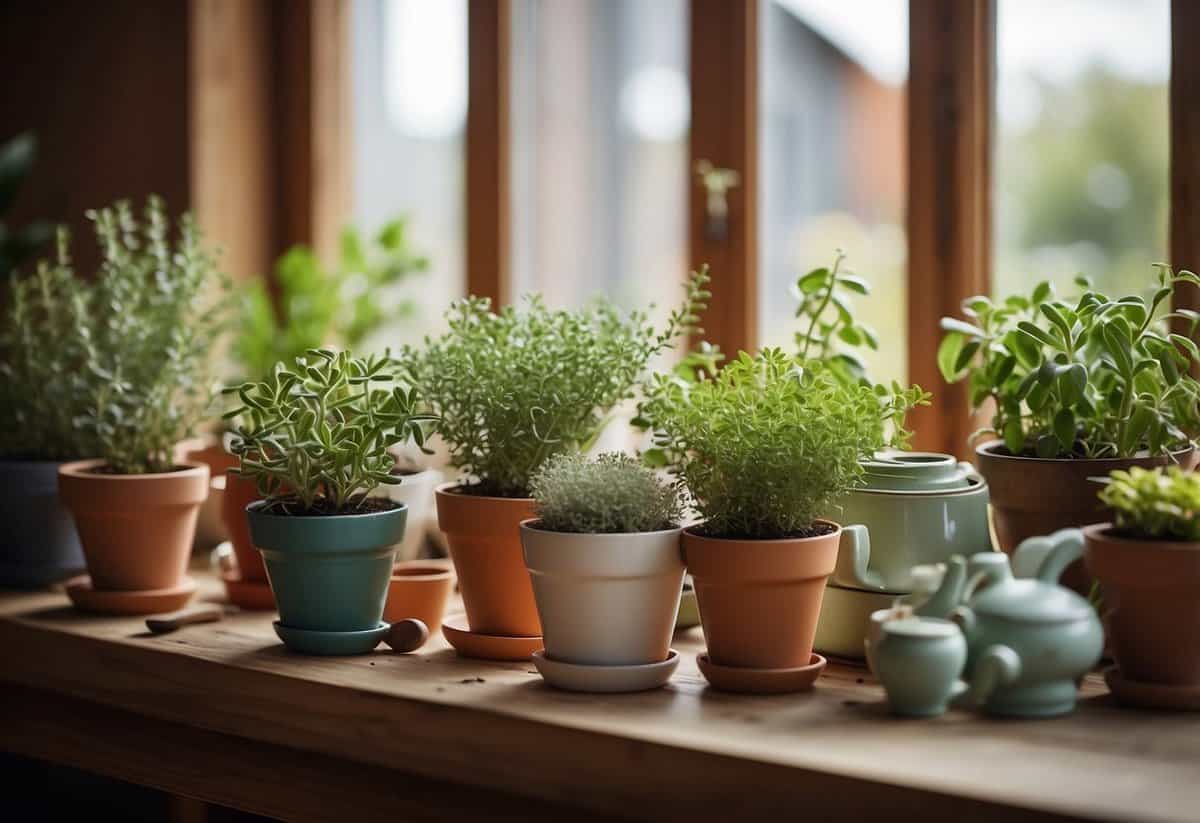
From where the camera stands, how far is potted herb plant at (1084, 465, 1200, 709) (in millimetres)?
1068

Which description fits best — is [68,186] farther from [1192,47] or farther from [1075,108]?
[1192,47]

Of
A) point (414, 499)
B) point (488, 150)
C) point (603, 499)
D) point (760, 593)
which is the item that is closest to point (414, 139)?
point (488, 150)

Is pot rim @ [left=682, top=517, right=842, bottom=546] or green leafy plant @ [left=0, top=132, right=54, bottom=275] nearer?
pot rim @ [left=682, top=517, right=842, bottom=546]

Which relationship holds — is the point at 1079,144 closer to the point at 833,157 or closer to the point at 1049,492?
the point at 833,157

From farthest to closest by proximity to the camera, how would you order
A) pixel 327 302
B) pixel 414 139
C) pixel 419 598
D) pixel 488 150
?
1. pixel 414 139
2. pixel 327 302
3. pixel 488 150
4. pixel 419 598

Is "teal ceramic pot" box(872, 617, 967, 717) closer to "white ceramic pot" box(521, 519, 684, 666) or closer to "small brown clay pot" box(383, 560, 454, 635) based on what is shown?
"white ceramic pot" box(521, 519, 684, 666)

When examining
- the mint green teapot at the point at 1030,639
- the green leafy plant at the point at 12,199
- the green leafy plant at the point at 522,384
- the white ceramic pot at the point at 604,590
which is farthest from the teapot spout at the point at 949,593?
the green leafy plant at the point at 12,199

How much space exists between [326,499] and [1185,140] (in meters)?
1.03

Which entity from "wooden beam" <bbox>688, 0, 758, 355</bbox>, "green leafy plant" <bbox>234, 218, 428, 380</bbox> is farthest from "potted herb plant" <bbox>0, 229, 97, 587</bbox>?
"wooden beam" <bbox>688, 0, 758, 355</bbox>

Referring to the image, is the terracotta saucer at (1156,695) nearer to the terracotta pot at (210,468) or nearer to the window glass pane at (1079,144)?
the window glass pane at (1079,144)

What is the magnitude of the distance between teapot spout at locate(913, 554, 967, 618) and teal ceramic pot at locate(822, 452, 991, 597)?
10cm

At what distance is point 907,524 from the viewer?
4.11 ft

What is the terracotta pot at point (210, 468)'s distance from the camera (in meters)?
1.79

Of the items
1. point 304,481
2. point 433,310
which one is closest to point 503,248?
point 433,310
